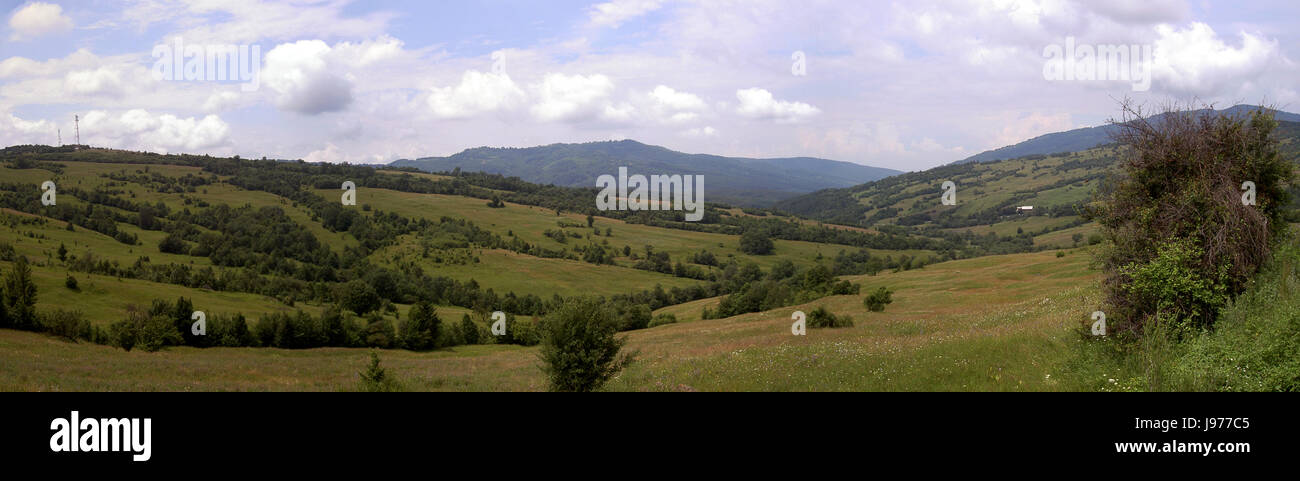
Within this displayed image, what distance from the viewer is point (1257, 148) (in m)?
14.8

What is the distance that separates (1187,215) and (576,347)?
15475 millimetres

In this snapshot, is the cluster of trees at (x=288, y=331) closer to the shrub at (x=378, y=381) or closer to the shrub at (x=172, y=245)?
the shrub at (x=378, y=381)

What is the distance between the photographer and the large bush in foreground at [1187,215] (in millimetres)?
13734

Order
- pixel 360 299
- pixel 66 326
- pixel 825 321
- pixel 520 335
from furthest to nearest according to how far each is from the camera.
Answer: pixel 360 299
pixel 520 335
pixel 66 326
pixel 825 321

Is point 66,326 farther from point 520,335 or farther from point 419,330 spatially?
point 520,335

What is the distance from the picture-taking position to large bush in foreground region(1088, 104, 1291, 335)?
45.1 ft

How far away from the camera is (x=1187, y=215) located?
14.4m

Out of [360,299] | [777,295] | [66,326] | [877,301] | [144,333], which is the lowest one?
[360,299]

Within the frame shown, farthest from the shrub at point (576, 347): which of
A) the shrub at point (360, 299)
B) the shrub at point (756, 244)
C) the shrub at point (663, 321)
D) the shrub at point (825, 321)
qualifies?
the shrub at point (756, 244)

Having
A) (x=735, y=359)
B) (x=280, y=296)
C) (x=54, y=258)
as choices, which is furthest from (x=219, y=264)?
(x=735, y=359)

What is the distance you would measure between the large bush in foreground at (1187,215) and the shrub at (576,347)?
1287cm

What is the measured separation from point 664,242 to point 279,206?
117 meters

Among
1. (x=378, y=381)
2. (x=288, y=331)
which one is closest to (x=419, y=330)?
(x=288, y=331)

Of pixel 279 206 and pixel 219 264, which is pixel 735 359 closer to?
pixel 219 264
